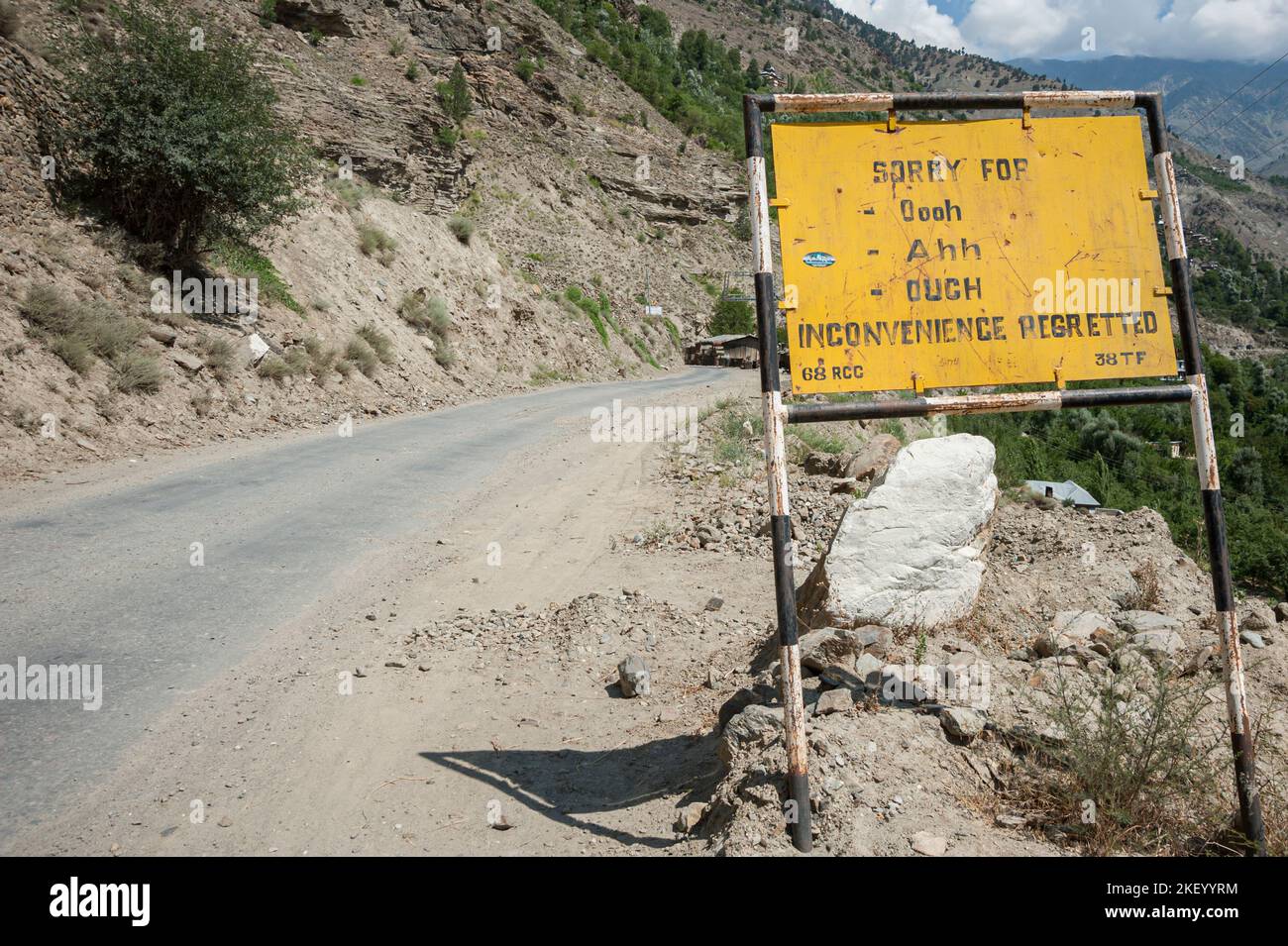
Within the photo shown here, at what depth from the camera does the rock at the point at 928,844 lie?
2939 millimetres

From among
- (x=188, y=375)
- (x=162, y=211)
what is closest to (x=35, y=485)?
(x=188, y=375)

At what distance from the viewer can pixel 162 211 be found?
49.3 ft

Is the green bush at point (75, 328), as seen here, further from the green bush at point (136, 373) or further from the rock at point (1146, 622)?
the rock at point (1146, 622)

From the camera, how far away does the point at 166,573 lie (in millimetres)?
6309

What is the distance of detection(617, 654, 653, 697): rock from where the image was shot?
Result: 510cm

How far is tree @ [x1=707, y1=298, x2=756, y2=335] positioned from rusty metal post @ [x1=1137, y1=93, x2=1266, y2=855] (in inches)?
1838

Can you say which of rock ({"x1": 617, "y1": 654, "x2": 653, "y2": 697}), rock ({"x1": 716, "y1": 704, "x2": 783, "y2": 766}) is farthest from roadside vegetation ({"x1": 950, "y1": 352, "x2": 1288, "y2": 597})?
rock ({"x1": 716, "y1": 704, "x2": 783, "y2": 766})

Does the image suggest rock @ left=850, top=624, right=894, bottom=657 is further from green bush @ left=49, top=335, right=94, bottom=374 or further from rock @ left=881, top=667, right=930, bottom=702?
green bush @ left=49, top=335, right=94, bottom=374

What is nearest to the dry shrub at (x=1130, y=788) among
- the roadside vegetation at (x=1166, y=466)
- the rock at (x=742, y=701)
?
the rock at (x=742, y=701)

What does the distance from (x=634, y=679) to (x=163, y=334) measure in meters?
12.0

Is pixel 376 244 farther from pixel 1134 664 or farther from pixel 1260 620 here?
pixel 1134 664

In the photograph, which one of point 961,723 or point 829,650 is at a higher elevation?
point 829,650

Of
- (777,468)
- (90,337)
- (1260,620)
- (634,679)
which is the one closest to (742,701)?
(634,679)
